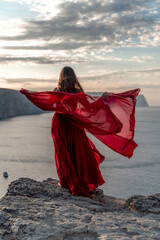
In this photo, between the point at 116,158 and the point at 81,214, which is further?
the point at 116,158

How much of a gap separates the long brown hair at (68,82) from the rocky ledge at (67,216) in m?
1.28

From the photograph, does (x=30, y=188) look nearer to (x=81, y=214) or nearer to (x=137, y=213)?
(x=81, y=214)

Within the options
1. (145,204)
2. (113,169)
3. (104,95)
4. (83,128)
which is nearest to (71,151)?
(83,128)

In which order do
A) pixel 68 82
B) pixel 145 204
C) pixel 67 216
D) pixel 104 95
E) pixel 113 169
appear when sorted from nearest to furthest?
pixel 67 216 < pixel 145 204 < pixel 104 95 < pixel 68 82 < pixel 113 169

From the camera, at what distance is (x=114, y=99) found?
3.81m

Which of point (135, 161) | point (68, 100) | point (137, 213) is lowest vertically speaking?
point (135, 161)

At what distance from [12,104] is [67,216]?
55945 millimetres

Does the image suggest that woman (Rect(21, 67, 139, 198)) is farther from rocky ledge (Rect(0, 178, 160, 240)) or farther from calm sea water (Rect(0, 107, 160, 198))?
calm sea water (Rect(0, 107, 160, 198))

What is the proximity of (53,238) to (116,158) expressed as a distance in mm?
7607

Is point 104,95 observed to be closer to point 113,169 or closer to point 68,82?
point 68,82

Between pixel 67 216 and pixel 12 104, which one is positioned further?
pixel 12 104

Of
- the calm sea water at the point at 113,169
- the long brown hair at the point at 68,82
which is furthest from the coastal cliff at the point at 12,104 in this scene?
the long brown hair at the point at 68,82

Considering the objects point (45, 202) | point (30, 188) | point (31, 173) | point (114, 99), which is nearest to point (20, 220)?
point (45, 202)

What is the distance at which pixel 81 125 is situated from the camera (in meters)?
3.76
